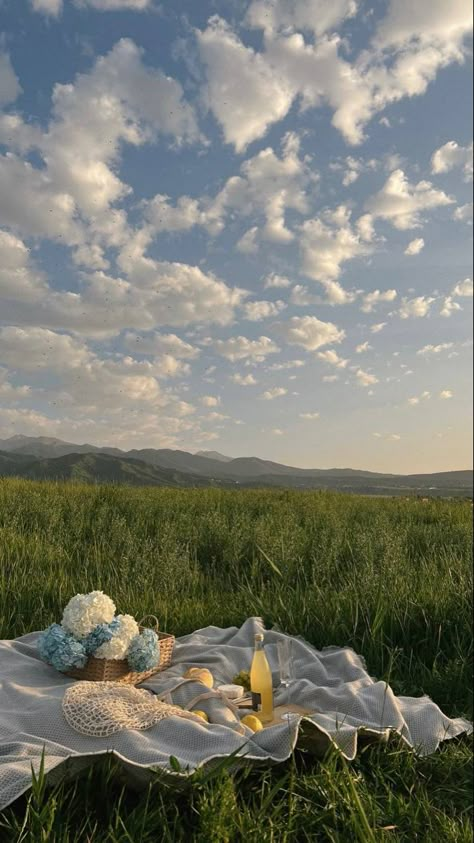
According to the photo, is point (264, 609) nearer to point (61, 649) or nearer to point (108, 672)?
point (108, 672)

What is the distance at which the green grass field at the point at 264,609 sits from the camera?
278 cm

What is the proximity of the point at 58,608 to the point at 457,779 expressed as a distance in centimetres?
344

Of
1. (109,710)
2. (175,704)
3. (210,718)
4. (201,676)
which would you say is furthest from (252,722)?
(109,710)

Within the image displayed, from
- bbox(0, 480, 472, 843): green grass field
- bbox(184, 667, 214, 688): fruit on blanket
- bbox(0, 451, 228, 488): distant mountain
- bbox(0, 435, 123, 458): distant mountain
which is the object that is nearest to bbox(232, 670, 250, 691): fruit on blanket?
bbox(184, 667, 214, 688): fruit on blanket

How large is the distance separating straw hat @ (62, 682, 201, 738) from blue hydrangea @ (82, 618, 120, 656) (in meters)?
0.46

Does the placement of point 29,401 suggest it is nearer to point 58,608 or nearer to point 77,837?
point 58,608

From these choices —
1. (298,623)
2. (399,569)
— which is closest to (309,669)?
(298,623)

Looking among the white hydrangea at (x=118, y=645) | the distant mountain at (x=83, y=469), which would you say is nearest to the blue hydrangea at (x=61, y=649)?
the white hydrangea at (x=118, y=645)

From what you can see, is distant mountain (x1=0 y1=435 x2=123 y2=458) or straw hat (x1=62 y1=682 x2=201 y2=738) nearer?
straw hat (x1=62 y1=682 x2=201 y2=738)

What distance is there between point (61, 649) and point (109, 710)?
97 centimetres

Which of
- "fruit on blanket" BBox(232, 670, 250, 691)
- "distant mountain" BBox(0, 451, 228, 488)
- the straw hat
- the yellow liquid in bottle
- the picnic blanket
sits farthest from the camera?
"distant mountain" BBox(0, 451, 228, 488)

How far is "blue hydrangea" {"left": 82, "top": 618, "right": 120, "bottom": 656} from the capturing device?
13.1ft

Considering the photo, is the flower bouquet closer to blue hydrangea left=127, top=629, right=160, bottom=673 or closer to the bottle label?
blue hydrangea left=127, top=629, right=160, bottom=673

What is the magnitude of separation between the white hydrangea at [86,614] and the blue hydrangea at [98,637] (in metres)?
0.04
